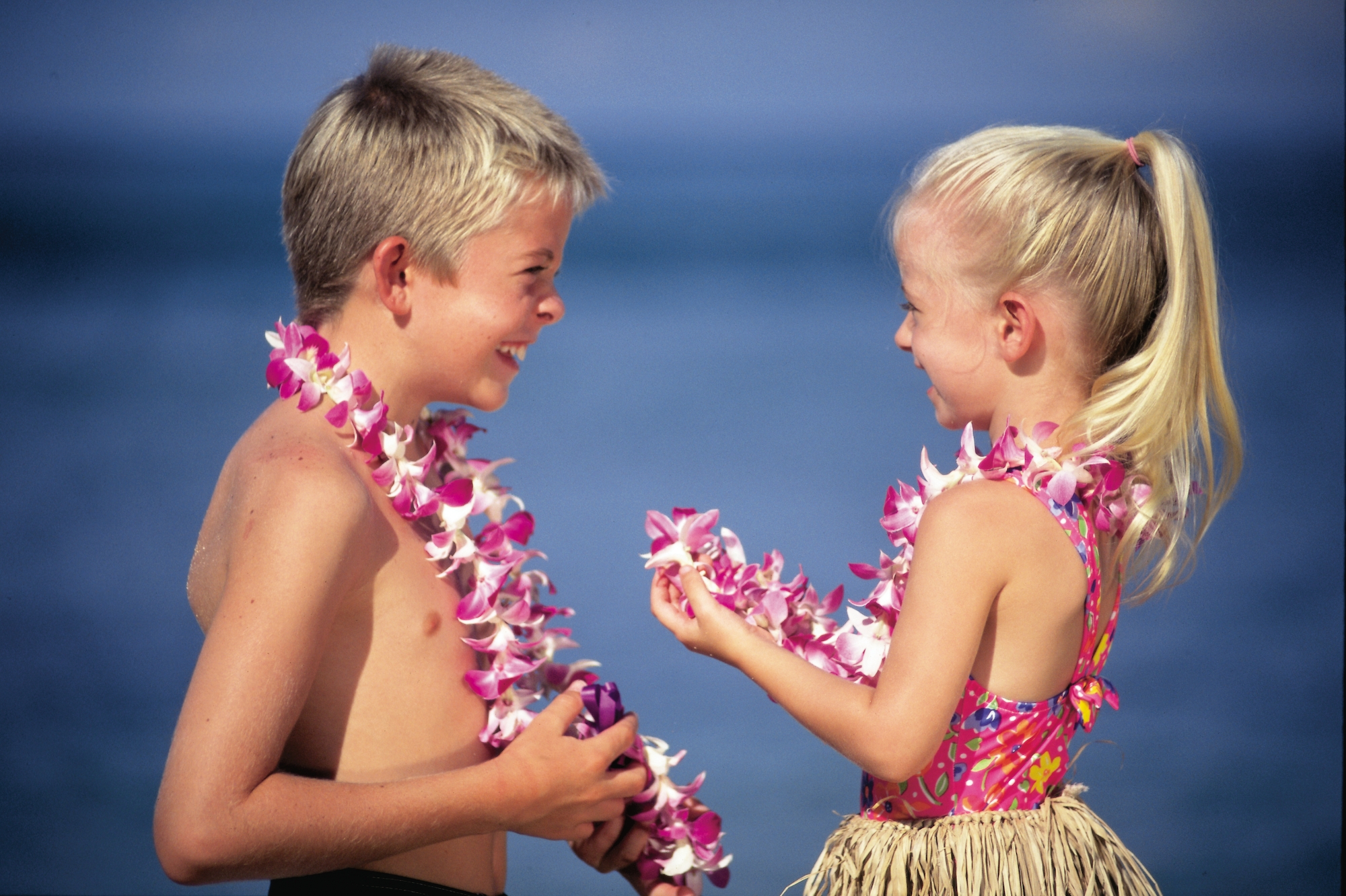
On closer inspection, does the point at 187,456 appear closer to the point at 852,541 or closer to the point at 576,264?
the point at 852,541

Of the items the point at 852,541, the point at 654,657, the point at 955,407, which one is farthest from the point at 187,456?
the point at 955,407

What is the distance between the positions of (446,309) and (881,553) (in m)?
0.63

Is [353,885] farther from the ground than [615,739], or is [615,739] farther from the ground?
[615,739]

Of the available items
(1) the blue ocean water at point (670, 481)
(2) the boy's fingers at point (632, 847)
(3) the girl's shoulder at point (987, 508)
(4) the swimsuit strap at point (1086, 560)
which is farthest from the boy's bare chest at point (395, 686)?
(1) the blue ocean water at point (670, 481)

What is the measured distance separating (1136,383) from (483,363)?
2.67ft

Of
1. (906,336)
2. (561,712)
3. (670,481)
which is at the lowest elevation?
(561,712)

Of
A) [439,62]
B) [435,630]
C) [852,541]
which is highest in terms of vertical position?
[852,541]

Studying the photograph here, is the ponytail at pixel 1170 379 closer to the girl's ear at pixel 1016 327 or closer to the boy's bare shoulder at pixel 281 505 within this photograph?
the girl's ear at pixel 1016 327

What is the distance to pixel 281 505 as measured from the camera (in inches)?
48.6

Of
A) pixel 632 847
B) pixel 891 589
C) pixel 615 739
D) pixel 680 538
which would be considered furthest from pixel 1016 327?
pixel 632 847

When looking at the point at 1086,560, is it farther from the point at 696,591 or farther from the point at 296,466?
the point at 296,466

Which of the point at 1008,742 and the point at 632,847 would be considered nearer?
the point at 1008,742

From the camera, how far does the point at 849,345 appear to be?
18.3ft

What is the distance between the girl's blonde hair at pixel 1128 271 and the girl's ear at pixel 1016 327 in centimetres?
2
